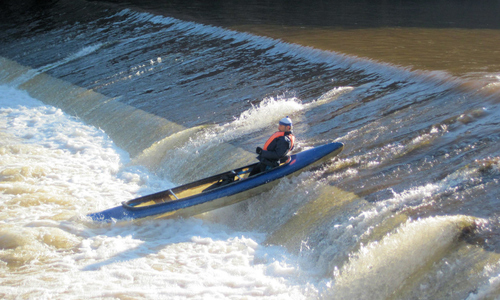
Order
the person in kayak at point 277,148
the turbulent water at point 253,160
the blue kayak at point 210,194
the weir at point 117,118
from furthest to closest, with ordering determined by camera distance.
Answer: the weir at point 117,118, the person in kayak at point 277,148, the blue kayak at point 210,194, the turbulent water at point 253,160

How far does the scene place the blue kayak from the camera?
25.1 ft

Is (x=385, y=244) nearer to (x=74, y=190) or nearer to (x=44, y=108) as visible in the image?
(x=74, y=190)

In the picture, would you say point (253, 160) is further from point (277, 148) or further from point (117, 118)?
point (117, 118)

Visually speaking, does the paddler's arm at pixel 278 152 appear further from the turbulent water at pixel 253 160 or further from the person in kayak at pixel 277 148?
the turbulent water at pixel 253 160

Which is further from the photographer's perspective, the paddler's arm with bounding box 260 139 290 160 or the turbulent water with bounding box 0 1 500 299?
the paddler's arm with bounding box 260 139 290 160

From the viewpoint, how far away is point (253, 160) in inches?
359

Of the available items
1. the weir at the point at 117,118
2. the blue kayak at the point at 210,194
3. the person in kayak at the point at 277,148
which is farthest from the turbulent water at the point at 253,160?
the person in kayak at the point at 277,148

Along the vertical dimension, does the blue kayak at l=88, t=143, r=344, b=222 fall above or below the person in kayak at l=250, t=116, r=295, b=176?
below

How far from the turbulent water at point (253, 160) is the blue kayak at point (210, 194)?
0.21m

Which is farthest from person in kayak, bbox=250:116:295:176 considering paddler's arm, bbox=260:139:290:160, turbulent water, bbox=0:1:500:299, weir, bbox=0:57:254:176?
weir, bbox=0:57:254:176

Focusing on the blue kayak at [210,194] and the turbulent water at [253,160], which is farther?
the blue kayak at [210,194]

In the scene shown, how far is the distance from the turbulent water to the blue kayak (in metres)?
0.21

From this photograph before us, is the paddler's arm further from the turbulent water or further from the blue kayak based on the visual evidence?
the turbulent water

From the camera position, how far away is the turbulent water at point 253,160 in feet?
18.9
